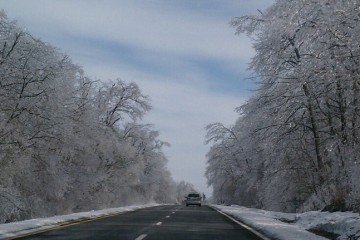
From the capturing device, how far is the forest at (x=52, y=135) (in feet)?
78.2

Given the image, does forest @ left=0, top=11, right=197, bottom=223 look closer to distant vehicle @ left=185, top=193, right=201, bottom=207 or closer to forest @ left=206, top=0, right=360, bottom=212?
distant vehicle @ left=185, top=193, right=201, bottom=207

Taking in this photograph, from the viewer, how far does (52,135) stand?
1069 inches

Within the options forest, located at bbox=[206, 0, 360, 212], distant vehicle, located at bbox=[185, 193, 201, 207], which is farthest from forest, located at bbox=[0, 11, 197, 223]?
forest, located at bbox=[206, 0, 360, 212]

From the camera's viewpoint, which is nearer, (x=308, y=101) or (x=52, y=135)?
(x=308, y=101)

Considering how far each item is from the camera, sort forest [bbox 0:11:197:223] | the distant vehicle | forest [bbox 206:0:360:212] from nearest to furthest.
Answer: forest [bbox 206:0:360:212] → forest [bbox 0:11:197:223] → the distant vehicle

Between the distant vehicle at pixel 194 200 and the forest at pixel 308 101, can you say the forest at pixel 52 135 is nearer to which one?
the distant vehicle at pixel 194 200

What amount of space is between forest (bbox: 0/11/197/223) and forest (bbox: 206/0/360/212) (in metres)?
11.2

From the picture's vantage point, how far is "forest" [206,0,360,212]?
1085 cm

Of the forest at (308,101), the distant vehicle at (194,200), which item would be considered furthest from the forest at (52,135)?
the forest at (308,101)

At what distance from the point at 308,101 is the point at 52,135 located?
52.7ft

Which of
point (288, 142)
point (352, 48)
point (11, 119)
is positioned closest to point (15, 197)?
point (11, 119)

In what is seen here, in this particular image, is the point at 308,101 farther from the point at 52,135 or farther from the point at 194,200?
the point at 194,200

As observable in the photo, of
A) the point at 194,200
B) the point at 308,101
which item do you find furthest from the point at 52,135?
the point at 194,200

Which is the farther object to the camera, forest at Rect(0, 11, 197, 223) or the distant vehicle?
the distant vehicle
